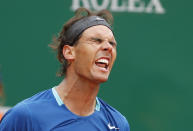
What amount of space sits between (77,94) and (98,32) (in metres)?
0.39

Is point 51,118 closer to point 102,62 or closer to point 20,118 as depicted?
point 20,118

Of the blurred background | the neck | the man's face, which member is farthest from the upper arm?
the blurred background

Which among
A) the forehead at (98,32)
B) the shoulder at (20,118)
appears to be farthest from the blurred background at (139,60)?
the shoulder at (20,118)

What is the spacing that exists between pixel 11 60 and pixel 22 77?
0.68 ft

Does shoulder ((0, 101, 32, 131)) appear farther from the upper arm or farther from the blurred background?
the blurred background

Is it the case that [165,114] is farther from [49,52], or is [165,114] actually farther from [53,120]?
[53,120]

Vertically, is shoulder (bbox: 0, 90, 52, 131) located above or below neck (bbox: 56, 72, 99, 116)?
below

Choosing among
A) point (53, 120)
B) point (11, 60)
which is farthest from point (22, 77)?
point (53, 120)

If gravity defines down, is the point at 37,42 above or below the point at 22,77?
above

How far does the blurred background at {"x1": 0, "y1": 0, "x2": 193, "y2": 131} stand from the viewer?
15.2ft

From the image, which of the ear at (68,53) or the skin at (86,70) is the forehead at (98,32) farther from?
the ear at (68,53)

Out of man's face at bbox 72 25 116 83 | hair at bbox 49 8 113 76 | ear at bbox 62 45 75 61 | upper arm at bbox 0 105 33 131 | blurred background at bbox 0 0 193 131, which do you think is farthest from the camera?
blurred background at bbox 0 0 193 131

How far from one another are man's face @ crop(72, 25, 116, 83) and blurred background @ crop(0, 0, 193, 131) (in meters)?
1.49

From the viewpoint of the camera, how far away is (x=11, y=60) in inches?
A: 208
